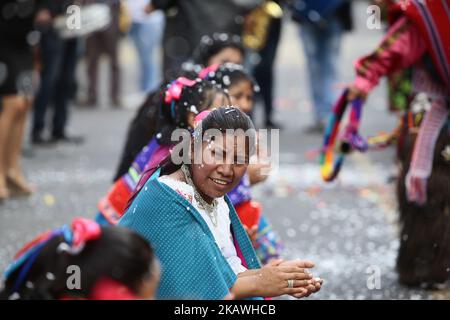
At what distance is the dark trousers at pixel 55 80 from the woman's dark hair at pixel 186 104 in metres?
4.62

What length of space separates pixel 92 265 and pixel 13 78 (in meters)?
5.13

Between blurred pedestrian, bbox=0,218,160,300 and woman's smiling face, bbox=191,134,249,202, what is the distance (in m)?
0.85

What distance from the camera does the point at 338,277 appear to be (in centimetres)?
570

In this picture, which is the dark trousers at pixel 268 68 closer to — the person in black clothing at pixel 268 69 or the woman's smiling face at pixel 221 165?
the person in black clothing at pixel 268 69

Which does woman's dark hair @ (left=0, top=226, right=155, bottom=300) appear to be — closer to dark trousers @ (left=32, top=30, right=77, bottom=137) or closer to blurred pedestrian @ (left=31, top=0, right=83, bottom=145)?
blurred pedestrian @ (left=31, top=0, right=83, bottom=145)

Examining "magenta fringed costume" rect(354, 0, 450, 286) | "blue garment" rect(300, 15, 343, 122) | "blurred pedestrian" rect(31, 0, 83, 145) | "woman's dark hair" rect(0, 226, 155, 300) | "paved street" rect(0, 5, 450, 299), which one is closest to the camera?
"woman's dark hair" rect(0, 226, 155, 300)

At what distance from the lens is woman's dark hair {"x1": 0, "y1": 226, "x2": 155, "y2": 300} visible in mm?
2725

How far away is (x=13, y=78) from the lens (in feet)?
25.0

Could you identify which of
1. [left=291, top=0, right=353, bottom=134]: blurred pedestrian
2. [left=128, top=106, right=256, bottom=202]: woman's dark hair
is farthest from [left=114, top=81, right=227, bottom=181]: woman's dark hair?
[left=291, top=0, right=353, bottom=134]: blurred pedestrian

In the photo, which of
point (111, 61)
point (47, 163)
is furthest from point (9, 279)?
point (111, 61)

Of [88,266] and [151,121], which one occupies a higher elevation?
[151,121]

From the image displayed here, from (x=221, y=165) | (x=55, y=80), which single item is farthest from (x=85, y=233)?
(x=55, y=80)

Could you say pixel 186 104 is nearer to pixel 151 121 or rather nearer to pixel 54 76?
pixel 151 121

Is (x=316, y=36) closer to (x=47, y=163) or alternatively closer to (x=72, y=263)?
(x=47, y=163)
